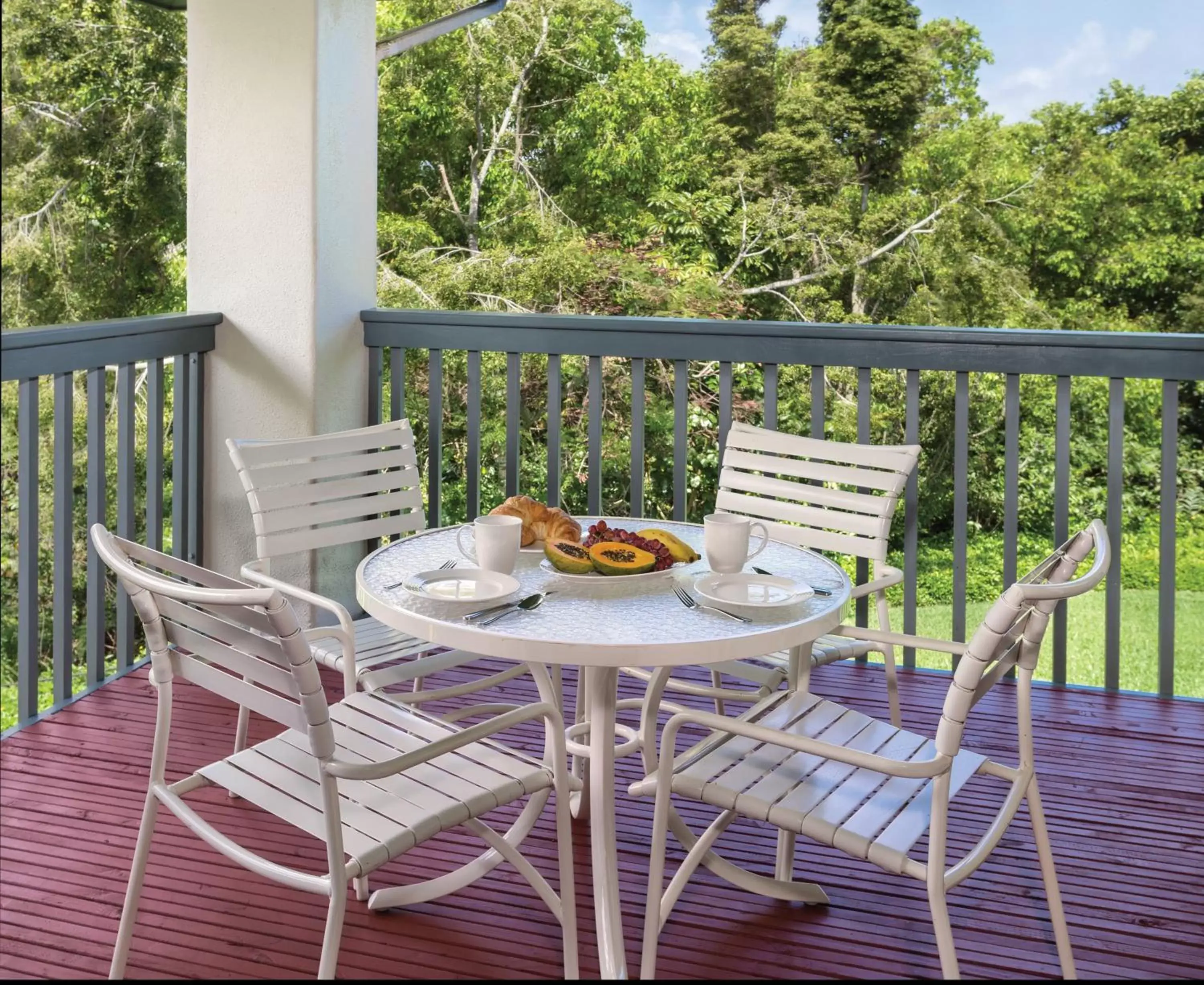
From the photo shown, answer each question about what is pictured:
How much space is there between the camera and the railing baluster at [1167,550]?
376 centimetres

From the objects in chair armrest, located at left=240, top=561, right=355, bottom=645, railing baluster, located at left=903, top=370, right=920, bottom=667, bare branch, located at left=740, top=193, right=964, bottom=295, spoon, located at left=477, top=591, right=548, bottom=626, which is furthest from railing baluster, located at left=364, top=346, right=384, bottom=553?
bare branch, located at left=740, top=193, right=964, bottom=295

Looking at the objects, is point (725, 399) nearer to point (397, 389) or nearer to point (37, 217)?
point (397, 389)

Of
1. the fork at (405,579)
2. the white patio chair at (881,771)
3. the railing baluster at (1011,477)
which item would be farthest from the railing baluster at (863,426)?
the fork at (405,579)

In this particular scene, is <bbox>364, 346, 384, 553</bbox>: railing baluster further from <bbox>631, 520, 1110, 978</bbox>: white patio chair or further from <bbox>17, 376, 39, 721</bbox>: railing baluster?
<bbox>631, 520, 1110, 978</bbox>: white patio chair

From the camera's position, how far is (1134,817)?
2992 mm

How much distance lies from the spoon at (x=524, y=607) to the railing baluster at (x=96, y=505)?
68.4 inches

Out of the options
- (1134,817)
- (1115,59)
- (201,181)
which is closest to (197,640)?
(1134,817)

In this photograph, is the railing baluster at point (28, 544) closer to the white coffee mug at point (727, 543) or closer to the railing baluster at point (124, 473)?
the railing baluster at point (124, 473)

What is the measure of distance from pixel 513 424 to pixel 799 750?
96.0 inches

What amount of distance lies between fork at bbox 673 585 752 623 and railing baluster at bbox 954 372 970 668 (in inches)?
69.7

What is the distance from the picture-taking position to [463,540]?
8.88 ft

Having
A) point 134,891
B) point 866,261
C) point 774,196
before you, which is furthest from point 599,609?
point 774,196

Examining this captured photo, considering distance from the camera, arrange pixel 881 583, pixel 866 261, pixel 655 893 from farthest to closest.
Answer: pixel 866 261
pixel 881 583
pixel 655 893

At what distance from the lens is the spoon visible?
2145 mm
